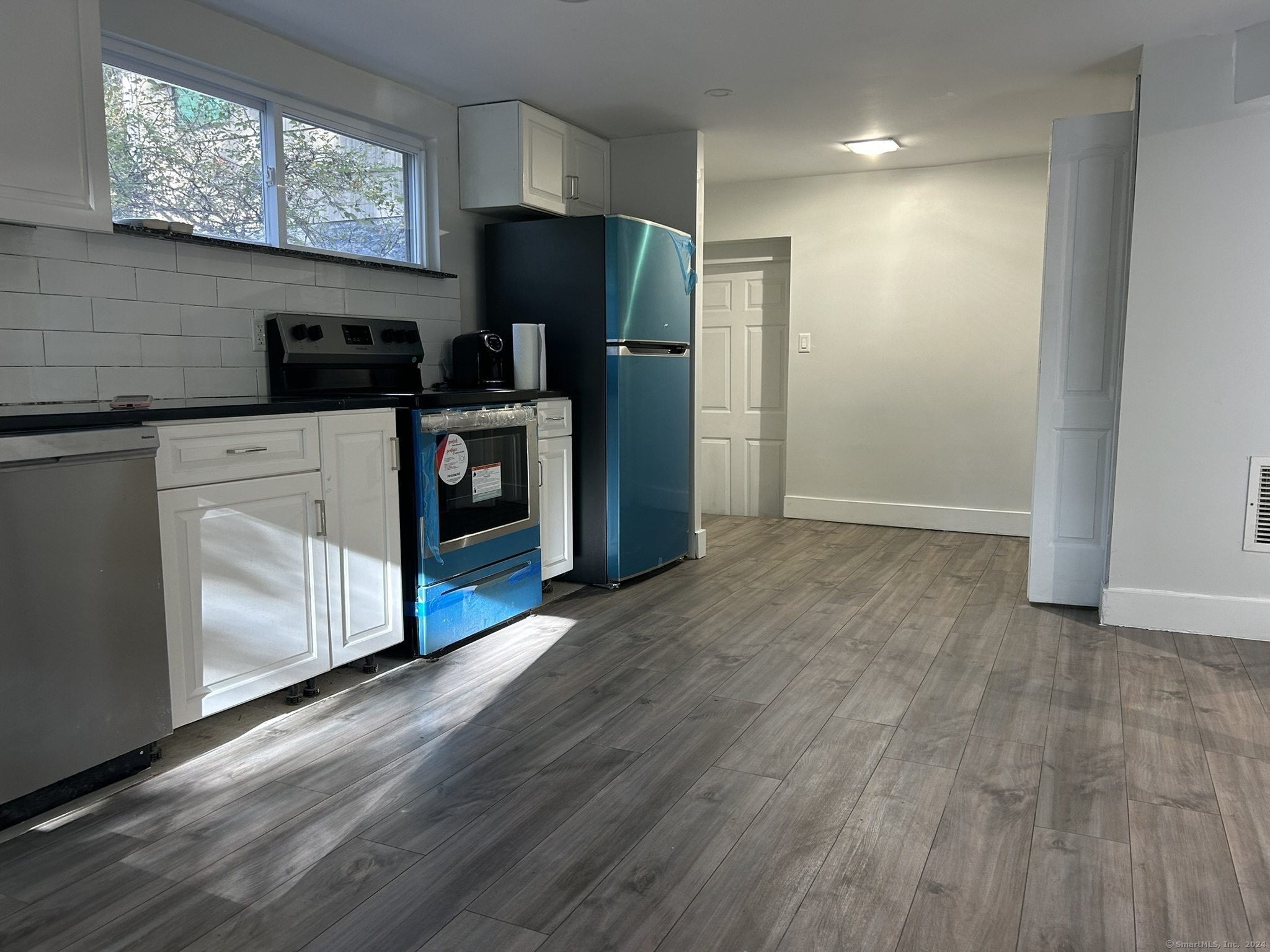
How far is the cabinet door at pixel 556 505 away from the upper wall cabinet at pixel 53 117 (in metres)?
1.93

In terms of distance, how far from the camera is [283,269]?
3.29 m

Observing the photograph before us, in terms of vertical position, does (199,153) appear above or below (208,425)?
above

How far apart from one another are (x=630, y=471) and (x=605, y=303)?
0.79m

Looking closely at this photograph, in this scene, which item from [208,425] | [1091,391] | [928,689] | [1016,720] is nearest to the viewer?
Answer: [208,425]

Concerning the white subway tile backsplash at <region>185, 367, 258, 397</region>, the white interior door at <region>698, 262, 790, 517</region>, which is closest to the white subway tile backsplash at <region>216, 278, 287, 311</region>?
the white subway tile backsplash at <region>185, 367, 258, 397</region>

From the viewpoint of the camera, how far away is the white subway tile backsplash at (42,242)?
2455 millimetres

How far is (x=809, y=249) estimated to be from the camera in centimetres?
588

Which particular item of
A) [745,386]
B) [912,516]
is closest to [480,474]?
[745,386]

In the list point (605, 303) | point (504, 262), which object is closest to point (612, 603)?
point (605, 303)

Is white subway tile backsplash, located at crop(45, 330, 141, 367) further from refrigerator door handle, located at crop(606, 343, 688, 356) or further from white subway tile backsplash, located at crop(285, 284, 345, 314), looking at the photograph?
refrigerator door handle, located at crop(606, 343, 688, 356)

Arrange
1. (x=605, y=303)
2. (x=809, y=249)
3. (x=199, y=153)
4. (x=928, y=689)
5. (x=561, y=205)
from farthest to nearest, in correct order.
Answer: (x=809, y=249) → (x=561, y=205) → (x=605, y=303) → (x=199, y=153) → (x=928, y=689)

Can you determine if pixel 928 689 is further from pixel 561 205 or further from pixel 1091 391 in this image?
pixel 561 205

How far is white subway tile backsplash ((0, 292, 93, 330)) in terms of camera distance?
246 cm

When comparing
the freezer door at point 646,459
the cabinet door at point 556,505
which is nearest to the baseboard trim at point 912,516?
the freezer door at point 646,459
